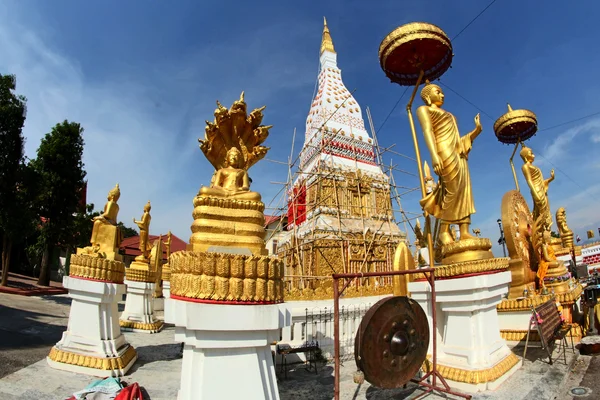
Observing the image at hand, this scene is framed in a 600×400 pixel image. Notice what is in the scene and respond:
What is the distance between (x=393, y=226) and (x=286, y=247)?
5750 millimetres

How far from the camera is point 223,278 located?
11.3 feet

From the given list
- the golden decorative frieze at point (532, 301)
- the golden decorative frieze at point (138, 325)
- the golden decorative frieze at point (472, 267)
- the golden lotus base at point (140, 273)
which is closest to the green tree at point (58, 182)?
the golden lotus base at point (140, 273)

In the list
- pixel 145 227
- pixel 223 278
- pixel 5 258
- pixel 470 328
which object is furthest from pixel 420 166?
pixel 5 258

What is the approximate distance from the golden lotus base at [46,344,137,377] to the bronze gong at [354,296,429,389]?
14.6 feet

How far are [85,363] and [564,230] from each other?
15987 mm

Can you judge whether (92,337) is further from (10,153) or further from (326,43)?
(326,43)

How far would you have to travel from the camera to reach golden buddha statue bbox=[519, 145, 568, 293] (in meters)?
9.23

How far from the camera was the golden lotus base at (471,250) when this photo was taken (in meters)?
5.56

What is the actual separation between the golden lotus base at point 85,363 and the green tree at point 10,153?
457 inches

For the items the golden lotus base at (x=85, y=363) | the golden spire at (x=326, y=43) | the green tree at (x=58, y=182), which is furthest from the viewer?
the golden spire at (x=326, y=43)

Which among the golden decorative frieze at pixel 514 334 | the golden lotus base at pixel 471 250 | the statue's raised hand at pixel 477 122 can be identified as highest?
the statue's raised hand at pixel 477 122

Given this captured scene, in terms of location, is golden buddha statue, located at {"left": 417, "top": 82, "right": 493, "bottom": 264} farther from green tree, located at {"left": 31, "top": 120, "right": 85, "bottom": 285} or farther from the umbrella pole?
green tree, located at {"left": 31, "top": 120, "right": 85, "bottom": 285}

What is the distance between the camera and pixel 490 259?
5.40 metres

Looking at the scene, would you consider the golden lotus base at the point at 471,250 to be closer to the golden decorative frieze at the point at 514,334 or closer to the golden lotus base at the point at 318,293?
the golden decorative frieze at the point at 514,334
